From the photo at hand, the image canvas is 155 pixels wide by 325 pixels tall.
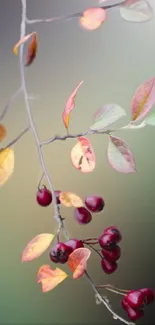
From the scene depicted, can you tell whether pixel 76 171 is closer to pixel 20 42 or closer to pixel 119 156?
pixel 119 156

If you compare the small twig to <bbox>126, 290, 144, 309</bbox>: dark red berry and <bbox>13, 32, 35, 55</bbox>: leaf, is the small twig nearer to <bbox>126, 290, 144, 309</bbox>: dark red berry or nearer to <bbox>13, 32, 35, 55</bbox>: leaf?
<bbox>13, 32, 35, 55</bbox>: leaf

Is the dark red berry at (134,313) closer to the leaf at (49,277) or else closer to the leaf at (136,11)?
the leaf at (49,277)

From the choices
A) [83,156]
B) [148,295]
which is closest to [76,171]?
[83,156]

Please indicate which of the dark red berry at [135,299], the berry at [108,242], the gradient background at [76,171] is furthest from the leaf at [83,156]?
the dark red berry at [135,299]

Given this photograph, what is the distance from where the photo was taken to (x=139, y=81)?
0.85 m

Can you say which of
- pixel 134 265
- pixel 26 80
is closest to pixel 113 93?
pixel 26 80

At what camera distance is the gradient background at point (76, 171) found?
2.77 feet

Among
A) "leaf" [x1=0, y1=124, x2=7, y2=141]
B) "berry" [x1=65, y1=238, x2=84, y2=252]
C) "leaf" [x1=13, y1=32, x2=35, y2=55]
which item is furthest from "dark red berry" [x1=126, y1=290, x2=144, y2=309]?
"leaf" [x1=13, y1=32, x2=35, y2=55]

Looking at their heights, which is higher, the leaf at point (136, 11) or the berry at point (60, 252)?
the leaf at point (136, 11)

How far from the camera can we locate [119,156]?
83 centimetres

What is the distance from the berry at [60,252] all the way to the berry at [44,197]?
8 cm

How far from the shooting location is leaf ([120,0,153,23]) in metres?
0.84

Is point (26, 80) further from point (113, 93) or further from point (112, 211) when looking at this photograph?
point (112, 211)

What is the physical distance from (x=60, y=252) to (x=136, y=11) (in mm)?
435
